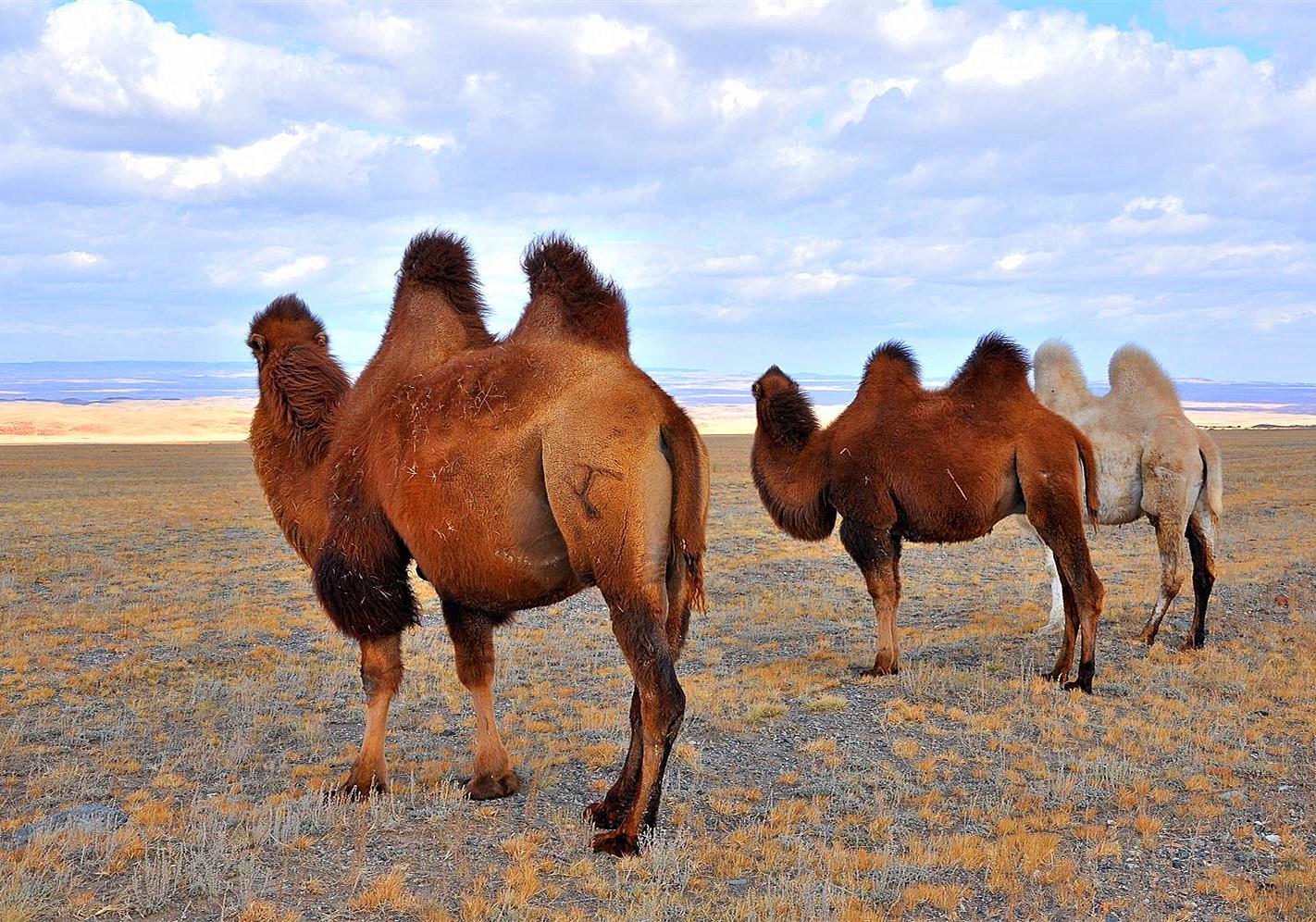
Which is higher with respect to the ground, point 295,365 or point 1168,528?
point 295,365

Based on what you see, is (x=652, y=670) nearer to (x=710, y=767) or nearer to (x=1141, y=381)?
(x=710, y=767)

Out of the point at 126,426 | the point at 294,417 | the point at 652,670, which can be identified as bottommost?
the point at 652,670

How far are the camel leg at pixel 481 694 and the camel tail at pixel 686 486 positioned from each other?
155 cm

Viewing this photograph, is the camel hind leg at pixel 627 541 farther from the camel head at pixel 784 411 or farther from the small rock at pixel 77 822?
the camel head at pixel 784 411

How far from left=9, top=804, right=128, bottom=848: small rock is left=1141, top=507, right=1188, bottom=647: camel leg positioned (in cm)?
921

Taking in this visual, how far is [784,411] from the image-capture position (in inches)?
417

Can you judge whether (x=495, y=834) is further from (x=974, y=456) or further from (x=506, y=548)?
(x=974, y=456)

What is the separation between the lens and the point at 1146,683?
30.5ft

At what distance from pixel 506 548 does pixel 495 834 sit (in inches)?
64.1

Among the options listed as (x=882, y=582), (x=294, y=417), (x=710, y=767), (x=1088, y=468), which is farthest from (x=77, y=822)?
(x=1088, y=468)

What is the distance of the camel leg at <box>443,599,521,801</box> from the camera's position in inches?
256

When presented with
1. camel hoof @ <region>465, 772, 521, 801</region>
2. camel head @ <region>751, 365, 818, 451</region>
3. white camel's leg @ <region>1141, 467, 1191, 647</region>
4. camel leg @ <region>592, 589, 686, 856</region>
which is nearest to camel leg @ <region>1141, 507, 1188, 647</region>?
white camel's leg @ <region>1141, 467, 1191, 647</region>

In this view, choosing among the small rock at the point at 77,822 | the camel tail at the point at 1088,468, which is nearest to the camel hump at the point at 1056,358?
the camel tail at the point at 1088,468

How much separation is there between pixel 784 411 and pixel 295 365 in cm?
501
